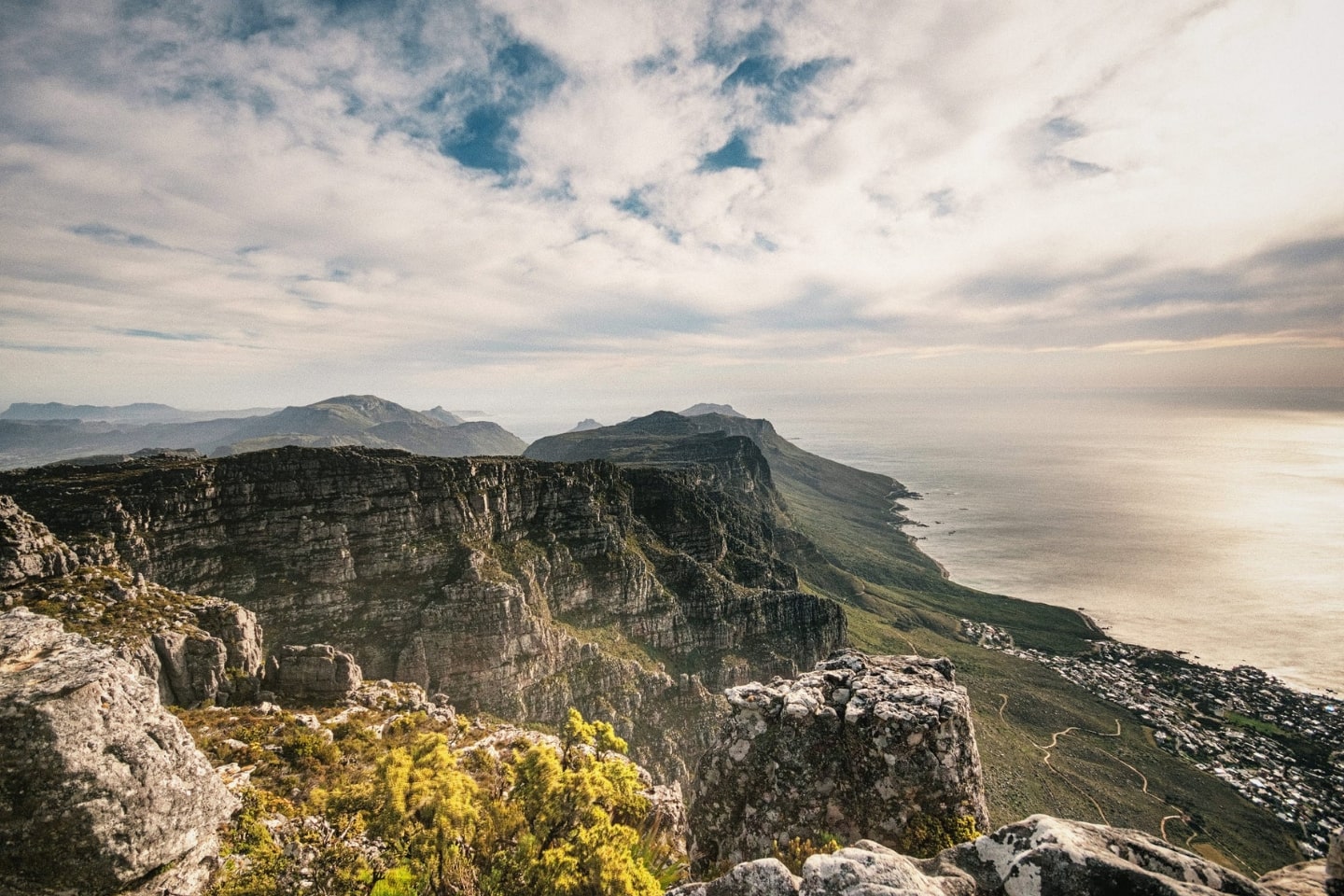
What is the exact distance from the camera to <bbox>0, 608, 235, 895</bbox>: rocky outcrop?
15039 mm

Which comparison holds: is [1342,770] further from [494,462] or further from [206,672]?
[206,672]

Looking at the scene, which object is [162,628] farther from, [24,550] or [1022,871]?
[1022,871]

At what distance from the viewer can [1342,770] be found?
10775cm

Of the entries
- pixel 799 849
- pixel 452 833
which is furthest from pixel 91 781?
pixel 799 849

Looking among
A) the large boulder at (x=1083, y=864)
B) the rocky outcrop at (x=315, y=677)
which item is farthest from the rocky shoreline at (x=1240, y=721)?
the rocky outcrop at (x=315, y=677)

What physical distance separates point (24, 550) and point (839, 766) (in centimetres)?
6276

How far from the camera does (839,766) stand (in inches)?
931

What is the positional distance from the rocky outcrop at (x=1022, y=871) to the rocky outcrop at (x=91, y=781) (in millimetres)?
18384

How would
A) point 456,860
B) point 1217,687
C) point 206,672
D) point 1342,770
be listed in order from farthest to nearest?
point 1217,687 → point 1342,770 → point 206,672 → point 456,860

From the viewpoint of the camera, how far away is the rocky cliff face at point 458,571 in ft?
209

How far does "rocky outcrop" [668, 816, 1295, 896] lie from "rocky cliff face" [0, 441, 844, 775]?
70790mm

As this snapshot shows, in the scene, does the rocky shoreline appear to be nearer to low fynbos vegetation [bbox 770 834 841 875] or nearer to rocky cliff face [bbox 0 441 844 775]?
rocky cliff face [bbox 0 441 844 775]

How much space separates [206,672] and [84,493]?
128 feet

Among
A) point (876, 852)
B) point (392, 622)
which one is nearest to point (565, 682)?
point (392, 622)
